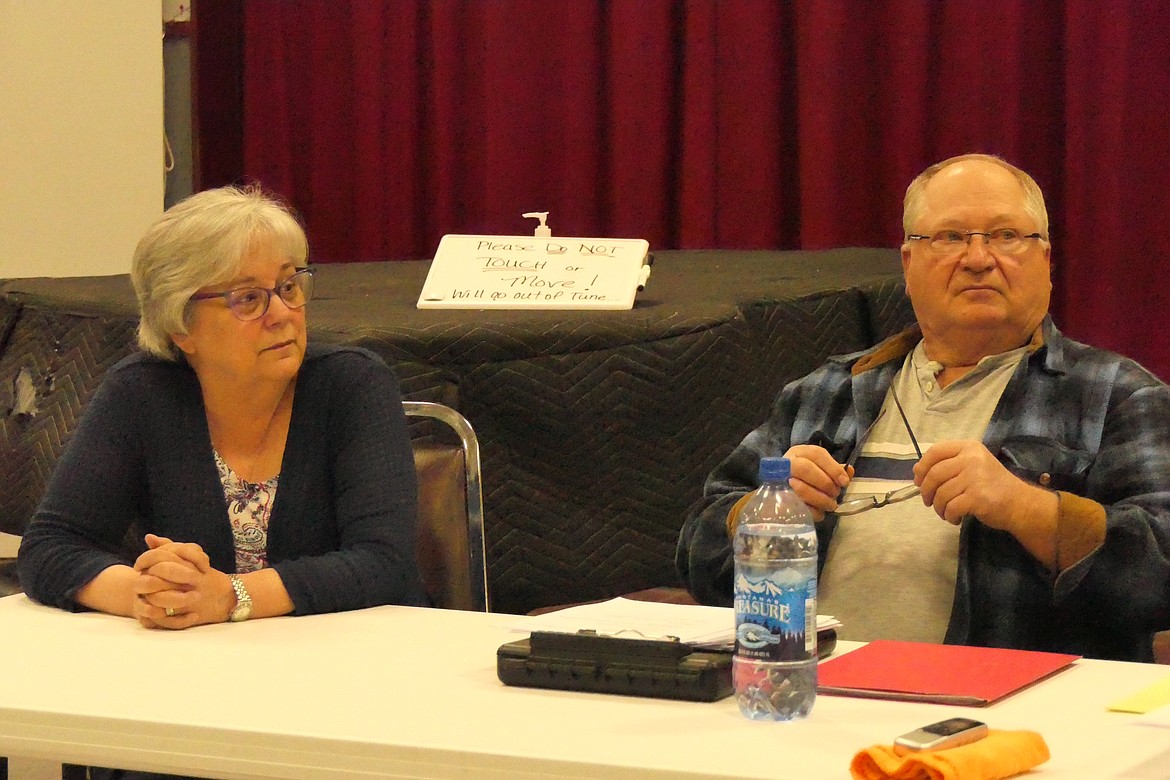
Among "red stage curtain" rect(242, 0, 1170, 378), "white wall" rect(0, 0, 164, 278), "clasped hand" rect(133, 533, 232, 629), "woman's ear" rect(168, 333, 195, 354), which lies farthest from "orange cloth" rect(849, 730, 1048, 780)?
"white wall" rect(0, 0, 164, 278)

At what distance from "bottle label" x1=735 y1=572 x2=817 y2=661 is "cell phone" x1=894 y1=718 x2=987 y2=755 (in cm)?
13

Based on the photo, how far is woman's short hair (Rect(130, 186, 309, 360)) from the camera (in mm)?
1876

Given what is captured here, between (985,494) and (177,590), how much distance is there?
886mm

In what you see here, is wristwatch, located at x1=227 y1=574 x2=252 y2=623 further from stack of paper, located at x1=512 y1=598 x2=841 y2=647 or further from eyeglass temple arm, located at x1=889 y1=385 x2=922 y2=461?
eyeglass temple arm, located at x1=889 y1=385 x2=922 y2=461

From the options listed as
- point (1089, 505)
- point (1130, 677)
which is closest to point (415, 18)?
point (1089, 505)

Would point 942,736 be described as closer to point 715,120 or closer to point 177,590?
point 177,590

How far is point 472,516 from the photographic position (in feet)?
6.33

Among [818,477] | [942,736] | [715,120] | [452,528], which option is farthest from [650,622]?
[715,120]

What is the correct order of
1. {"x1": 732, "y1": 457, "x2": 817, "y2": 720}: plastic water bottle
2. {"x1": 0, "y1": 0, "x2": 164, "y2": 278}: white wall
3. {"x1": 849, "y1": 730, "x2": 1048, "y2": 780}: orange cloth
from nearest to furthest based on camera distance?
{"x1": 849, "y1": 730, "x2": 1048, "y2": 780}: orange cloth → {"x1": 732, "y1": 457, "x2": 817, "y2": 720}: plastic water bottle → {"x1": 0, "y1": 0, "x2": 164, "y2": 278}: white wall

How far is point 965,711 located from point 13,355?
187 centimetres

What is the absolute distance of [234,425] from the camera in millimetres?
1939

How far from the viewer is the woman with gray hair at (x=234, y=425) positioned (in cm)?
184

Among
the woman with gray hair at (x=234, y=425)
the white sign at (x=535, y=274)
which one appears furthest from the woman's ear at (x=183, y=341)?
the white sign at (x=535, y=274)

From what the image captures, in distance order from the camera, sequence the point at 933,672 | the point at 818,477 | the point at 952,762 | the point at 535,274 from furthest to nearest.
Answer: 1. the point at 535,274
2. the point at 818,477
3. the point at 933,672
4. the point at 952,762
